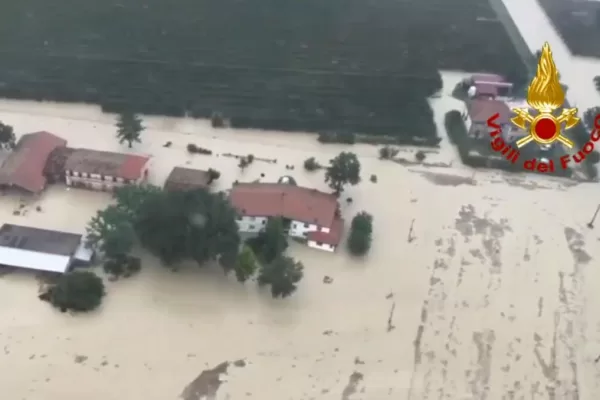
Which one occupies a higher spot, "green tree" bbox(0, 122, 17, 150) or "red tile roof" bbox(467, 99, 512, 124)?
"red tile roof" bbox(467, 99, 512, 124)

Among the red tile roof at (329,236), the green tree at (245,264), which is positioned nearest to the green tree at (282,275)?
the green tree at (245,264)

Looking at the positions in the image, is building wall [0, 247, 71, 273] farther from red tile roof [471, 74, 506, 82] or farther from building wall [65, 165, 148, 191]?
red tile roof [471, 74, 506, 82]

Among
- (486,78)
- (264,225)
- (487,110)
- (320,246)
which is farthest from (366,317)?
(486,78)

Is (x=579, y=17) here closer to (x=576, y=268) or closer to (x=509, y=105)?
(x=509, y=105)

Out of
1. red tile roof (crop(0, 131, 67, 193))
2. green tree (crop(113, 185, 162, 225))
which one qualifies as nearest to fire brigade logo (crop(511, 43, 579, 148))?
green tree (crop(113, 185, 162, 225))

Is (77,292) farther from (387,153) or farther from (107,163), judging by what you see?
(387,153)

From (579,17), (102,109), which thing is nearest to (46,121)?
(102,109)

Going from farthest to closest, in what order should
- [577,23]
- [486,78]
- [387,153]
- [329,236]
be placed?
1. [577,23]
2. [486,78]
3. [387,153]
4. [329,236]
